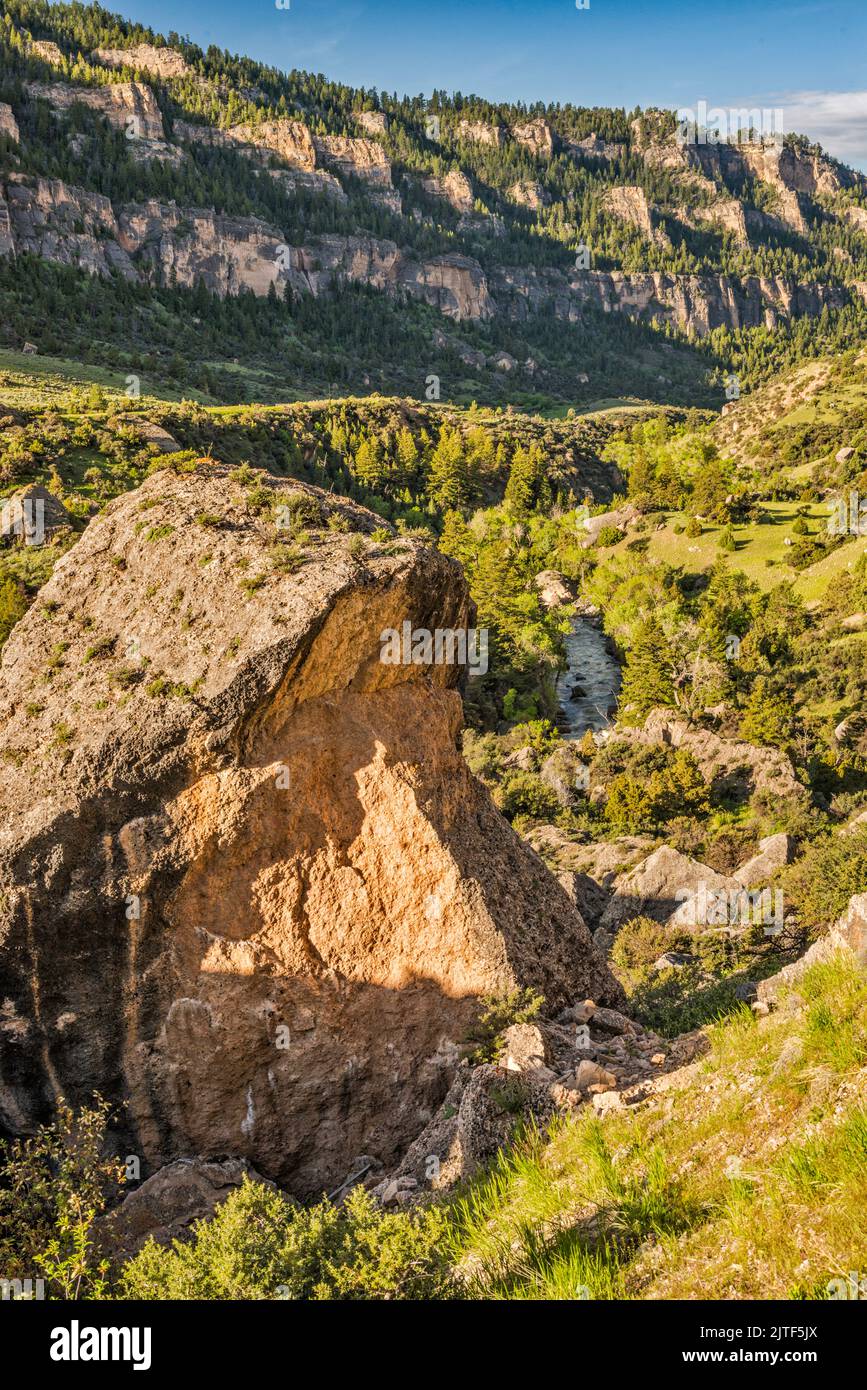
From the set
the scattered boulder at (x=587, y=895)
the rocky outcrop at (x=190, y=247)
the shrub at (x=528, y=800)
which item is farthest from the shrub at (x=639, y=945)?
the rocky outcrop at (x=190, y=247)

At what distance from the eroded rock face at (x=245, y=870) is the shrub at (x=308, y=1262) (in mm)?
4503

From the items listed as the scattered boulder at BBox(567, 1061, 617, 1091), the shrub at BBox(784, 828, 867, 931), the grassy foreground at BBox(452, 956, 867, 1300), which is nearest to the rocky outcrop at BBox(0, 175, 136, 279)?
the shrub at BBox(784, 828, 867, 931)

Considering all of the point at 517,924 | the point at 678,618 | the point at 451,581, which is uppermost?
the point at 678,618

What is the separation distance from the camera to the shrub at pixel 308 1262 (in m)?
6.62

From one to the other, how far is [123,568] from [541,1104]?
9346 mm

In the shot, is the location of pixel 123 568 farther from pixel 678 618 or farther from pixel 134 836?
pixel 678 618

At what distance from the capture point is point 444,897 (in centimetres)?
1248

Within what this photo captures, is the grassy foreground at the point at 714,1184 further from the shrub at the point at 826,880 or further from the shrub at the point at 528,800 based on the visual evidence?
the shrub at the point at 528,800

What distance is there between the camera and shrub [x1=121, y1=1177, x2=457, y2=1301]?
6621 mm

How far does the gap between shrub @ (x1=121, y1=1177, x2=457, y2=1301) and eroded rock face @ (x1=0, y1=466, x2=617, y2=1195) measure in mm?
4503

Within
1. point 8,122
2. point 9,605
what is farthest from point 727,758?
point 8,122

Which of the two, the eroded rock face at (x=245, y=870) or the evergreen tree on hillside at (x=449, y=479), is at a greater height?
the evergreen tree on hillside at (x=449, y=479)

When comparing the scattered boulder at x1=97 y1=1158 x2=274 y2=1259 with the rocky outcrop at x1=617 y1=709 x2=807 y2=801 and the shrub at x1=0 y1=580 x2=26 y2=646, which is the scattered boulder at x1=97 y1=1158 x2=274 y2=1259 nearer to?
the shrub at x1=0 y1=580 x2=26 y2=646
